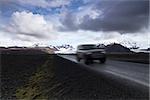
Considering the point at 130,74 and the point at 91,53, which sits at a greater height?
the point at 91,53

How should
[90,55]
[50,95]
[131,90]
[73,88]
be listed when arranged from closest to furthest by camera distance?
[50,95]
[131,90]
[73,88]
[90,55]

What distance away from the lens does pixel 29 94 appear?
1205cm

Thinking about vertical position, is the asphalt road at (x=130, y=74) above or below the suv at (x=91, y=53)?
below

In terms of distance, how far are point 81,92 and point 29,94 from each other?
1786 millimetres

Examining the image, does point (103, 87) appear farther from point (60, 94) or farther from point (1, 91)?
point (1, 91)

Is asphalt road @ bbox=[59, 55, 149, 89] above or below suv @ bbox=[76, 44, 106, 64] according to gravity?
below

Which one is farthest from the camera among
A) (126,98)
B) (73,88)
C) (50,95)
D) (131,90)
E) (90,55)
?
(90,55)

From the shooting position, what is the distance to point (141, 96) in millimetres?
10891

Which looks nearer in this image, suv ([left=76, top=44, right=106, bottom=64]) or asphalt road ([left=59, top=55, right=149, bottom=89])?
asphalt road ([left=59, top=55, right=149, bottom=89])

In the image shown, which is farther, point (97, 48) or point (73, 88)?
point (97, 48)

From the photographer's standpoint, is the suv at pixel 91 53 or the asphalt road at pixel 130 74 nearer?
the asphalt road at pixel 130 74

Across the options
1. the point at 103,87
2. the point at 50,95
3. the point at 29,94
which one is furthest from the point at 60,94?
the point at 103,87

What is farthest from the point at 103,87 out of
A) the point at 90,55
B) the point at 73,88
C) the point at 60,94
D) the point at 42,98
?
the point at 90,55

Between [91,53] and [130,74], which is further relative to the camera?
[91,53]
